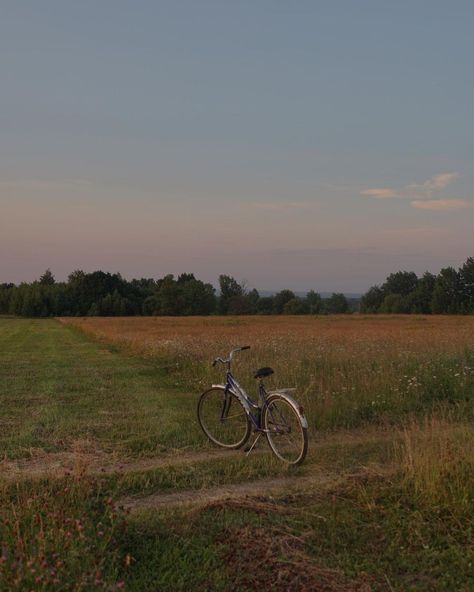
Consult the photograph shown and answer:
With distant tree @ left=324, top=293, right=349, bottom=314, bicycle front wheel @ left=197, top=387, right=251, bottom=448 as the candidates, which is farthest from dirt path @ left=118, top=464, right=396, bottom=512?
distant tree @ left=324, top=293, right=349, bottom=314

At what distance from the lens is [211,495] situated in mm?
5648

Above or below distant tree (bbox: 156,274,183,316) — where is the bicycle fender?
below

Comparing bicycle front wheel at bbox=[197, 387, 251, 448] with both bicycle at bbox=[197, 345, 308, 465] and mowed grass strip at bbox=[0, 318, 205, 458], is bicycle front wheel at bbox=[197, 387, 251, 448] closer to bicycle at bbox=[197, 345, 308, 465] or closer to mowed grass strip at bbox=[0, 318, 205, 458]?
bicycle at bbox=[197, 345, 308, 465]

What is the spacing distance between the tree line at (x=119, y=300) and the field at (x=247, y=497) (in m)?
96.3

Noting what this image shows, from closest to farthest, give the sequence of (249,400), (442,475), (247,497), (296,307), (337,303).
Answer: (442,475)
(247,497)
(249,400)
(296,307)
(337,303)

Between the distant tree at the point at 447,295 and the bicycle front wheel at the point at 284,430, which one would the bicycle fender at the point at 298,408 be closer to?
the bicycle front wheel at the point at 284,430

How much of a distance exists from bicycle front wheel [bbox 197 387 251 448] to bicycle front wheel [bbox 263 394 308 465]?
998 millimetres

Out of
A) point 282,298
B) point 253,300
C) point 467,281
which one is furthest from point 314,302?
point 467,281

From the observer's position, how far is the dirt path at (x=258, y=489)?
17.8 feet

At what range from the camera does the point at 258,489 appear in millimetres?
5840

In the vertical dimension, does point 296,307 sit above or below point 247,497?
above

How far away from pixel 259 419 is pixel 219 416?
1.25m

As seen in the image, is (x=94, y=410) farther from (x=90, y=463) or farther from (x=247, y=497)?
(x=247, y=497)

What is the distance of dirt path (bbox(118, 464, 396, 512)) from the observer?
213 inches
